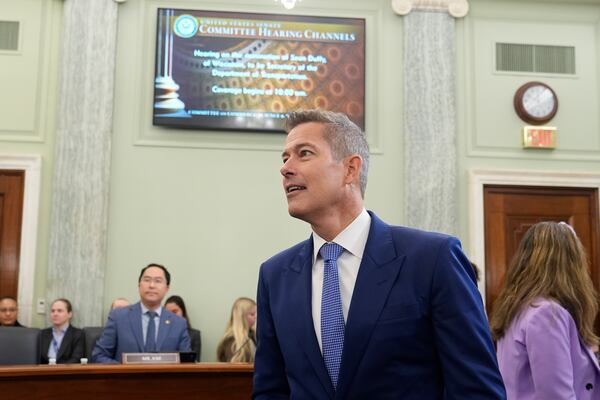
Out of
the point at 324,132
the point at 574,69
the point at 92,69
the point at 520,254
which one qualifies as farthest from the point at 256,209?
the point at 324,132

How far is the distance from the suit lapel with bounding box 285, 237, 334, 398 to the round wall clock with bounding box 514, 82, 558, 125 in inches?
230

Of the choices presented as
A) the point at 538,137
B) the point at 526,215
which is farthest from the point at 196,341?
the point at 538,137

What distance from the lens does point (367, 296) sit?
5.75ft

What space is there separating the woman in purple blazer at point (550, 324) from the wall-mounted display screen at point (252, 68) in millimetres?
4621

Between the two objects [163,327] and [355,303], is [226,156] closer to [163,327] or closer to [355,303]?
[163,327]

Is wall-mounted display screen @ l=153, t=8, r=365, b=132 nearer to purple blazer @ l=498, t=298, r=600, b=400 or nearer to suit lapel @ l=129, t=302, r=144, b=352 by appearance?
suit lapel @ l=129, t=302, r=144, b=352

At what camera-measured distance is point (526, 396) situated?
2467mm

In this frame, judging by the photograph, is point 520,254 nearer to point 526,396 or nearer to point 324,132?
point 526,396

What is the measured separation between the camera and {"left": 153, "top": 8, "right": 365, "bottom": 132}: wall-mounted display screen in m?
6.98

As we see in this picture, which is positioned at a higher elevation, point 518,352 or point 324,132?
point 324,132

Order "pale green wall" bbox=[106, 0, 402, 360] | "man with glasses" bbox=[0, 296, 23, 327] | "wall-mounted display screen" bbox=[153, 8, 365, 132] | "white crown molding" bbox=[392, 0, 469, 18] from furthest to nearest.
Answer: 1. "white crown molding" bbox=[392, 0, 469, 18]
2. "wall-mounted display screen" bbox=[153, 8, 365, 132]
3. "pale green wall" bbox=[106, 0, 402, 360]
4. "man with glasses" bbox=[0, 296, 23, 327]

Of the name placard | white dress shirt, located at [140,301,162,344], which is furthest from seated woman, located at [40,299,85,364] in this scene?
the name placard

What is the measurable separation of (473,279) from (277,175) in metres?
5.32

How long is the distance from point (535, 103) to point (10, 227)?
5.21m
